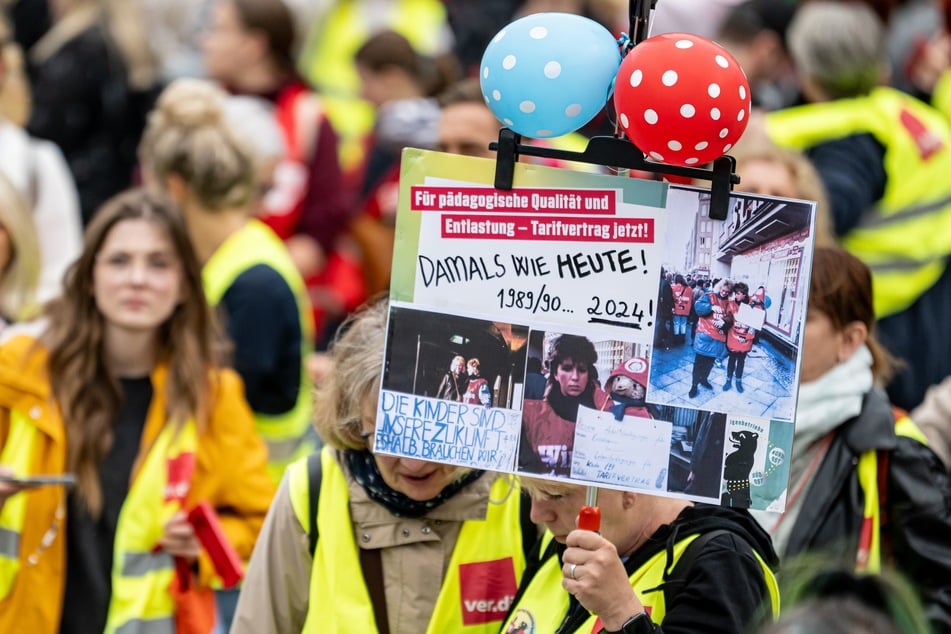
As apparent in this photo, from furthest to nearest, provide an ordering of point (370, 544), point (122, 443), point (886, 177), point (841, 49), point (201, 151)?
point (841, 49)
point (886, 177)
point (201, 151)
point (122, 443)
point (370, 544)

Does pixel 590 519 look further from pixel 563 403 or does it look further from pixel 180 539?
pixel 180 539

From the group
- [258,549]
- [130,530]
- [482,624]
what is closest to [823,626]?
[482,624]

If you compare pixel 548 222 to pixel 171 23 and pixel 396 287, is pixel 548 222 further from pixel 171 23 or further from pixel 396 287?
pixel 171 23

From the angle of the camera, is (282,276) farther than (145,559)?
Yes

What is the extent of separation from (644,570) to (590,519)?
188 millimetres

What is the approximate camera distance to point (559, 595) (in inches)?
123

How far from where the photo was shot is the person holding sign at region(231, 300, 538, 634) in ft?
11.2

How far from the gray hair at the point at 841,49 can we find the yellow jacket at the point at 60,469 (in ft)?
10.3

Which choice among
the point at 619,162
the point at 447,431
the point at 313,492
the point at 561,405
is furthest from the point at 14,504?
the point at 619,162

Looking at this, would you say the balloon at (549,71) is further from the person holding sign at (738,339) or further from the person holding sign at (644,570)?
the person holding sign at (644,570)

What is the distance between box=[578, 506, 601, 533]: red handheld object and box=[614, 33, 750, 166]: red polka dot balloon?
2.26 feet

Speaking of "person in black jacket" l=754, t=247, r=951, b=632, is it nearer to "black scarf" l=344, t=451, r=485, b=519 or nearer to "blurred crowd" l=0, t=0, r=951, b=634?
"blurred crowd" l=0, t=0, r=951, b=634

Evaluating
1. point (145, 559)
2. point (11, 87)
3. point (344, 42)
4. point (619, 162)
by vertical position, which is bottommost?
point (145, 559)

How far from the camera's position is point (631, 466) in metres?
2.88
